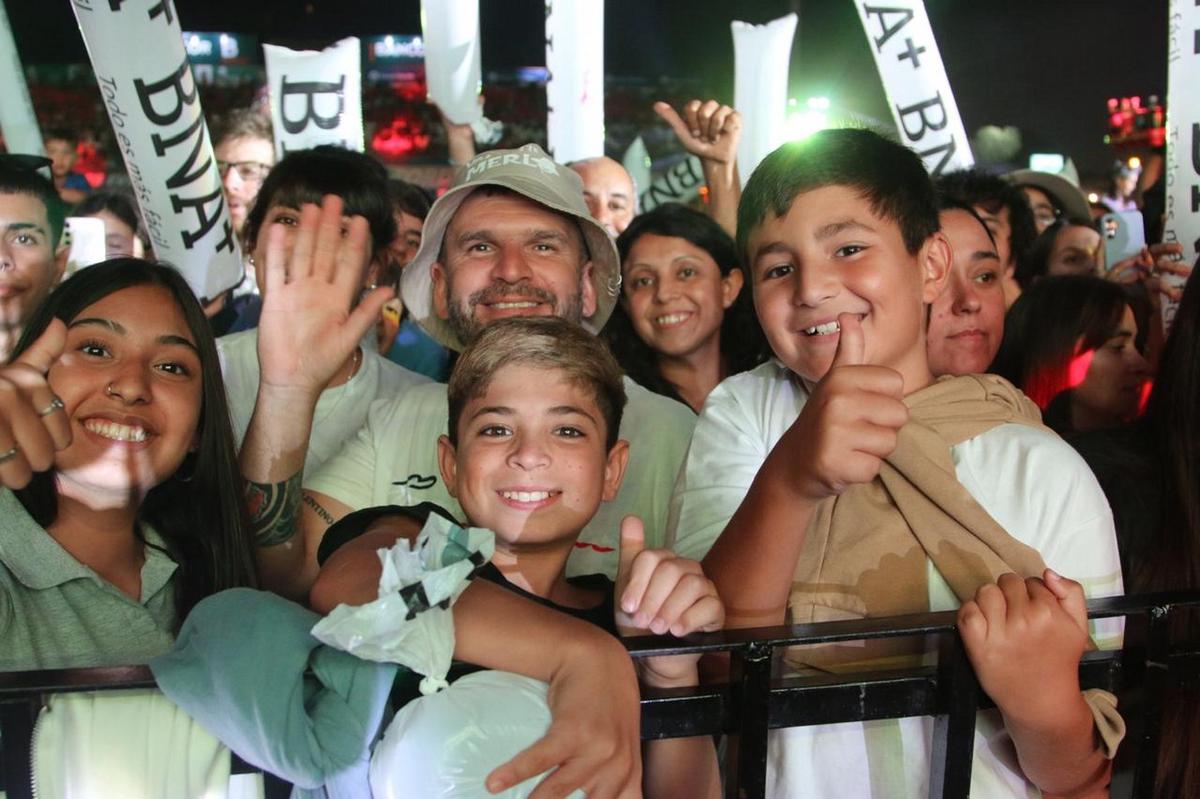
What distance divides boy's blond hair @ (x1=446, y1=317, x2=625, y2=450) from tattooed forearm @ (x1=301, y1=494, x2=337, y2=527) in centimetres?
46

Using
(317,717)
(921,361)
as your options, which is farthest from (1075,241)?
(317,717)

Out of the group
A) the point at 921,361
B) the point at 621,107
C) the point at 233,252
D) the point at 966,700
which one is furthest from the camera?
the point at 621,107

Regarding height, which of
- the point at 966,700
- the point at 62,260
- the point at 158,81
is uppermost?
the point at 158,81

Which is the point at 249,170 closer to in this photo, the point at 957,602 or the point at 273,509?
the point at 273,509

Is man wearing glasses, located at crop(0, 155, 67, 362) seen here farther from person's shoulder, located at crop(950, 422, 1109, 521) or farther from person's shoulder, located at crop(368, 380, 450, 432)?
person's shoulder, located at crop(950, 422, 1109, 521)

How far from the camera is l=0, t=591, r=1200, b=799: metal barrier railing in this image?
1.01m

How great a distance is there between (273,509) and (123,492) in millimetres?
235

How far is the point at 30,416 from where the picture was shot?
1249 mm

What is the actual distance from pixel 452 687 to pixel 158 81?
9.38 ft

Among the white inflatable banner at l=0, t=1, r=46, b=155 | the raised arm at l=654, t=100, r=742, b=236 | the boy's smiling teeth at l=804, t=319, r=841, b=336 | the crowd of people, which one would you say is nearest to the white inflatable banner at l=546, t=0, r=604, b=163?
the raised arm at l=654, t=100, r=742, b=236

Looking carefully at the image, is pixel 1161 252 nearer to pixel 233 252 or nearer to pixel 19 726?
pixel 233 252

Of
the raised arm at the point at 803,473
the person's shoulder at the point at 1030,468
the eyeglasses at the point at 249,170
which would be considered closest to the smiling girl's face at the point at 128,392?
the raised arm at the point at 803,473

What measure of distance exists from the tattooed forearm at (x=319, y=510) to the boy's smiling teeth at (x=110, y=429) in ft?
1.46

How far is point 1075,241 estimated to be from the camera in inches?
156
